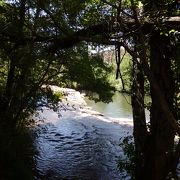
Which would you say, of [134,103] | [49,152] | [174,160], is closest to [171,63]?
[134,103]

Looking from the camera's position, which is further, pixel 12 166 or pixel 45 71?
pixel 45 71

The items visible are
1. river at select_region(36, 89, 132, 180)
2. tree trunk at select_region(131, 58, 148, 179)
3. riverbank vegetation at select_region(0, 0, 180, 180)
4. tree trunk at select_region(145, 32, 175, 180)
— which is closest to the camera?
riverbank vegetation at select_region(0, 0, 180, 180)

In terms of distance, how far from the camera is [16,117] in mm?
10617

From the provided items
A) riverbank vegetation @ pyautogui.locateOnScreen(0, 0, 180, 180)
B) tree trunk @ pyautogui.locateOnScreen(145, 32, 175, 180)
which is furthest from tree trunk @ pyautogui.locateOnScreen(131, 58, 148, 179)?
tree trunk @ pyautogui.locateOnScreen(145, 32, 175, 180)

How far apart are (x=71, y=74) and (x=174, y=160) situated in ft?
17.0

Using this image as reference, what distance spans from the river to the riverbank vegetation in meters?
1.16

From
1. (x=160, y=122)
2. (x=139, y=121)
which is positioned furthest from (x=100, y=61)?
(x=160, y=122)

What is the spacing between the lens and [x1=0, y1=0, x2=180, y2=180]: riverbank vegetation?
5.79 meters

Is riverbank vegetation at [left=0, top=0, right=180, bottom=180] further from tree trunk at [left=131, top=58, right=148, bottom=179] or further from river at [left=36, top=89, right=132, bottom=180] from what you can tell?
river at [left=36, top=89, right=132, bottom=180]

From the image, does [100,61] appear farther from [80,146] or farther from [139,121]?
[80,146]

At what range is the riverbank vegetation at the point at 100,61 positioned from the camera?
5.79 meters

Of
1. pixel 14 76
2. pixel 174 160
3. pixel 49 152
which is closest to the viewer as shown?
pixel 174 160

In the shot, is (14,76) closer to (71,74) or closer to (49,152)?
(71,74)

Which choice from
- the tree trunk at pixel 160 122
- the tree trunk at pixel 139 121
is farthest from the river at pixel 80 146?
the tree trunk at pixel 160 122
